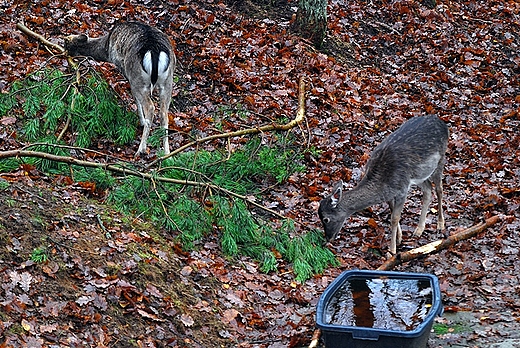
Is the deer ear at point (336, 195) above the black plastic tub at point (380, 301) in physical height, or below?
below

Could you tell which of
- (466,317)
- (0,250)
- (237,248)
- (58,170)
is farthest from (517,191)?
(0,250)

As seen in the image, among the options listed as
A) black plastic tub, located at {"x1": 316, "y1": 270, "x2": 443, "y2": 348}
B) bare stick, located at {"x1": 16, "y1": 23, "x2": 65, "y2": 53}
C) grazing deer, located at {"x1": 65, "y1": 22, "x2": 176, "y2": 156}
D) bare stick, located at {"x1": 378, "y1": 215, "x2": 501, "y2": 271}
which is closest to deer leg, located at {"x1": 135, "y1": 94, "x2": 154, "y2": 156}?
grazing deer, located at {"x1": 65, "y1": 22, "x2": 176, "y2": 156}

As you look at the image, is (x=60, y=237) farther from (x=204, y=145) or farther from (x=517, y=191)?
(x=517, y=191)

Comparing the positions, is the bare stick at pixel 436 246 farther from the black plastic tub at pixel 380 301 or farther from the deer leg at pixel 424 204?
the black plastic tub at pixel 380 301

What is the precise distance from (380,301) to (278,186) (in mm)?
3609

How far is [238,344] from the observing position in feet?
22.7

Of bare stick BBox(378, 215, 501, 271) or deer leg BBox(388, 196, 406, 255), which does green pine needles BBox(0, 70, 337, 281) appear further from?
deer leg BBox(388, 196, 406, 255)

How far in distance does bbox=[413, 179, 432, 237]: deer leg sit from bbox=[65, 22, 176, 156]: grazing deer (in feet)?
11.9

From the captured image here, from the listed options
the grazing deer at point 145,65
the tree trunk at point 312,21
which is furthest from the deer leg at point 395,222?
the tree trunk at point 312,21

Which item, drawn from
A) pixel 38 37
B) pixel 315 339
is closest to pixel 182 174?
pixel 315 339

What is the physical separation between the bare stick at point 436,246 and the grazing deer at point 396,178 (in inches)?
23.8

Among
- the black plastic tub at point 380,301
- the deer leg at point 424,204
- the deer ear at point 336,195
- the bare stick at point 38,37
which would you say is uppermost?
the bare stick at point 38,37

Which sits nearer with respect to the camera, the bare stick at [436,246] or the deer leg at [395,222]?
the bare stick at [436,246]

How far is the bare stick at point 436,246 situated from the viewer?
329 inches
